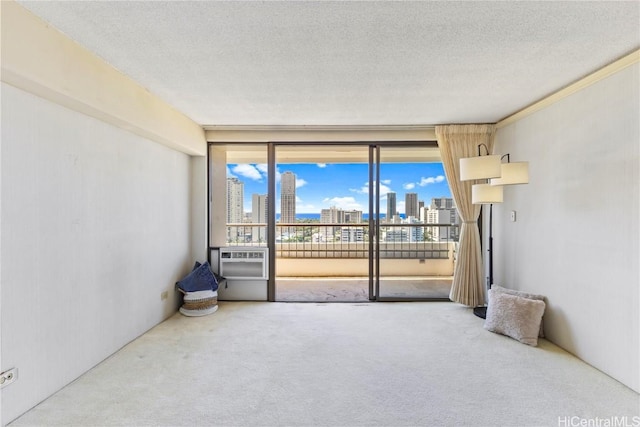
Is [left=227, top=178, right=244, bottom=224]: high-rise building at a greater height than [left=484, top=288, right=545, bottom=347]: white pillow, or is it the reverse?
[left=227, top=178, right=244, bottom=224]: high-rise building

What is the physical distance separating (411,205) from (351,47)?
320cm

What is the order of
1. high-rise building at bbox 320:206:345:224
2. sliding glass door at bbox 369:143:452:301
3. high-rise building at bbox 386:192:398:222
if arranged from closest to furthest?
sliding glass door at bbox 369:143:452:301 < high-rise building at bbox 386:192:398:222 < high-rise building at bbox 320:206:345:224

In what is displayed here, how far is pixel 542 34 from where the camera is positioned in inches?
70.2

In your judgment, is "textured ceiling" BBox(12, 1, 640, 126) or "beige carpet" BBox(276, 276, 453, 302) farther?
"beige carpet" BBox(276, 276, 453, 302)

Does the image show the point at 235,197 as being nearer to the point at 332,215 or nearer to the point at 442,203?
the point at 332,215

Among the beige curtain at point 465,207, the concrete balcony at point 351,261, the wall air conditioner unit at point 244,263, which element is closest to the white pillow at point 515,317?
the beige curtain at point 465,207

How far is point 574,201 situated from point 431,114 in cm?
162

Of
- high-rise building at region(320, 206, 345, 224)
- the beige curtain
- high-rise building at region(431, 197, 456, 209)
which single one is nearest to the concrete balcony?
high-rise building at region(320, 206, 345, 224)

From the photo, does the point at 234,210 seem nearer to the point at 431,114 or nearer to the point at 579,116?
the point at 431,114

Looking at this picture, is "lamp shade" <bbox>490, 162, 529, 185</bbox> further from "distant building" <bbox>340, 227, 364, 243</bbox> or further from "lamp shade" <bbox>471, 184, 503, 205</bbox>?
"distant building" <bbox>340, 227, 364, 243</bbox>

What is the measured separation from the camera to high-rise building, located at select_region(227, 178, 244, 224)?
4344 mm

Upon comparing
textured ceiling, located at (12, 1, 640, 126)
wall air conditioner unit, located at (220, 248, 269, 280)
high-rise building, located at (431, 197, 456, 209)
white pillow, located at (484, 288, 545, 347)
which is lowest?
white pillow, located at (484, 288, 545, 347)

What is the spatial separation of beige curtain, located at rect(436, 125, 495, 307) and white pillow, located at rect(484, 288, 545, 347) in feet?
2.10

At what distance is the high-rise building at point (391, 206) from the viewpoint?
4448mm
